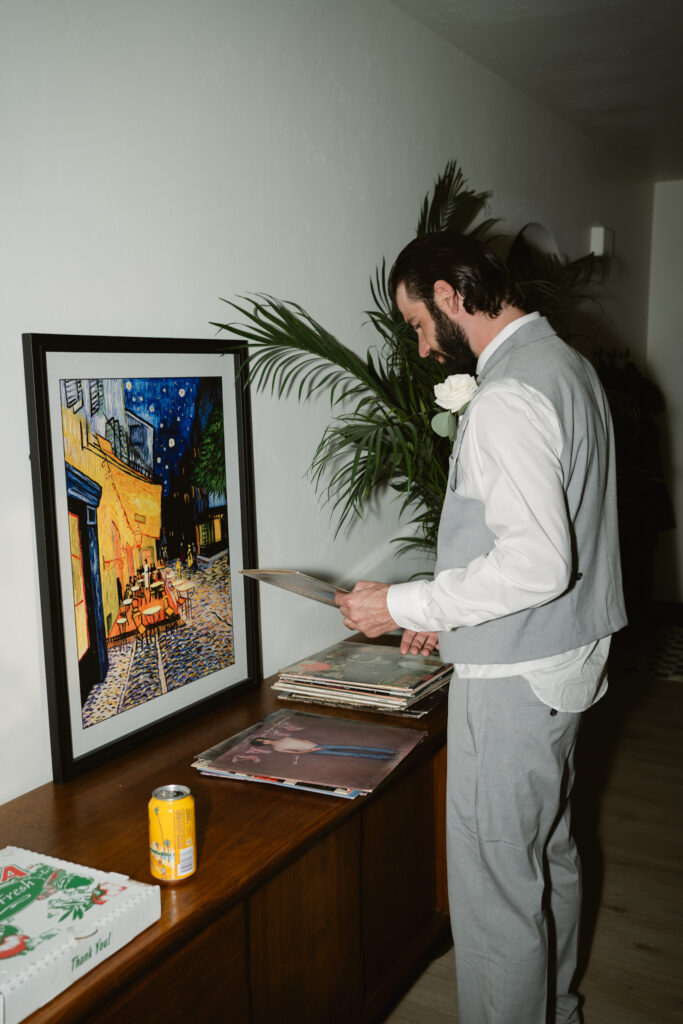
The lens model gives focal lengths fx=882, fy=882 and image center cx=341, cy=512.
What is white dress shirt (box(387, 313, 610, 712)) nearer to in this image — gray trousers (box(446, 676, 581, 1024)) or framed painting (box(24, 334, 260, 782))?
gray trousers (box(446, 676, 581, 1024))

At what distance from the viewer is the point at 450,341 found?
188 centimetres

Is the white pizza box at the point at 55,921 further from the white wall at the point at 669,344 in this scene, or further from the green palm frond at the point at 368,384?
the white wall at the point at 669,344

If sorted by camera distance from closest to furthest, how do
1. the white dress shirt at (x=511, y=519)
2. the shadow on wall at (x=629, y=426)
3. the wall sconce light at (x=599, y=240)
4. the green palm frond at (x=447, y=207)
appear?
1. the white dress shirt at (x=511, y=519)
2. the green palm frond at (x=447, y=207)
3. the shadow on wall at (x=629, y=426)
4. the wall sconce light at (x=599, y=240)

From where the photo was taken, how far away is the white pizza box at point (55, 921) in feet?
3.52

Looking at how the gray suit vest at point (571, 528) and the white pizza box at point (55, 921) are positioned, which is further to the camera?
the gray suit vest at point (571, 528)

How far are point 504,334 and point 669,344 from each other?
14.9ft

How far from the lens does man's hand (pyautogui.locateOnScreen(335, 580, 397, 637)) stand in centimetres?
177

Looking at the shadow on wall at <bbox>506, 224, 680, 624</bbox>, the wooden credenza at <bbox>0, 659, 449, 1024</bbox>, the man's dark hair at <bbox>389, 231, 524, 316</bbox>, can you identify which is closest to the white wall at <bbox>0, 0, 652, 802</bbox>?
the wooden credenza at <bbox>0, 659, 449, 1024</bbox>

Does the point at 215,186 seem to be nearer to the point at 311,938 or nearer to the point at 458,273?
the point at 458,273

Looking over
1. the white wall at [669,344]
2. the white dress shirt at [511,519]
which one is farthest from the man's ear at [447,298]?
the white wall at [669,344]

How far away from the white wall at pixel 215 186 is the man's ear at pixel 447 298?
53cm

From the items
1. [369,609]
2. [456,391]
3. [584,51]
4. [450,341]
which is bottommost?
[369,609]

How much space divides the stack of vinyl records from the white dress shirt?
16.6 inches

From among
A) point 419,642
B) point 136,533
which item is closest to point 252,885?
point 136,533
